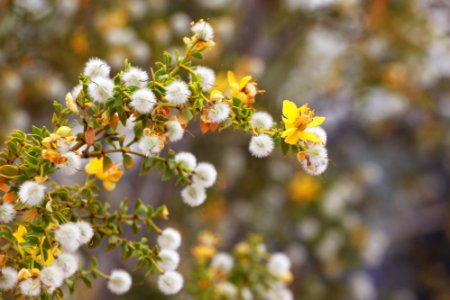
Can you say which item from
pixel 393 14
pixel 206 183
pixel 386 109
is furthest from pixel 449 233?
pixel 206 183

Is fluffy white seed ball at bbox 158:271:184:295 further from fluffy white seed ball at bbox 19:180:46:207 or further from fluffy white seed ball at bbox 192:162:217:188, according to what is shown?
fluffy white seed ball at bbox 19:180:46:207

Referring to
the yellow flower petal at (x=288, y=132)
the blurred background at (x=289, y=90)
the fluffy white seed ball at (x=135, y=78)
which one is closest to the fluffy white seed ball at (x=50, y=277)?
the fluffy white seed ball at (x=135, y=78)

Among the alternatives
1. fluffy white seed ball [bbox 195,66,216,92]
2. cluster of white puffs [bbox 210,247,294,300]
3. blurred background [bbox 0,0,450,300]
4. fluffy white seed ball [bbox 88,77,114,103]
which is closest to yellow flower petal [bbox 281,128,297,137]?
fluffy white seed ball [bbox 195,66,216,92]

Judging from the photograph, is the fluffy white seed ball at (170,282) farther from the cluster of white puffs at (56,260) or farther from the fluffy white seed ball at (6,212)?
the fluffy white seed ball at (6,212)

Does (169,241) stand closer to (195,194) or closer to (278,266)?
(195,194)

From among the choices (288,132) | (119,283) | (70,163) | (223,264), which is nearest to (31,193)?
(70,163)

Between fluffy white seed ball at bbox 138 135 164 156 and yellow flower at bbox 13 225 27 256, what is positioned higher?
fluffy white seed ball at bbox 138 135 164 156
